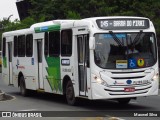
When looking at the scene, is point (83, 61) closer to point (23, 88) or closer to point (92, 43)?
point (92, 43)

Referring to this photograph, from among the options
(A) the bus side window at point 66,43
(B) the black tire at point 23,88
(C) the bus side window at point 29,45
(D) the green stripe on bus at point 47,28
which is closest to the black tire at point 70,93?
(A) the bus side window at point 66,43

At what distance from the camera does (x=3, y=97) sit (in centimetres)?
2164

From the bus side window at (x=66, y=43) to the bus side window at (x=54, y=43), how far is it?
1.43 ft

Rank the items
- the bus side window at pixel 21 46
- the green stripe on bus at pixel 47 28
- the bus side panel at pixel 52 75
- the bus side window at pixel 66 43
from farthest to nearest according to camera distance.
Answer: the bus side window at pixel 21 46 → the green stripe on bus at pixel 47 28 → the bus side panel at pixel 52 75 → the bus side window at pixel 66 43

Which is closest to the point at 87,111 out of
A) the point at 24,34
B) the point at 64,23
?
the point at 64,23

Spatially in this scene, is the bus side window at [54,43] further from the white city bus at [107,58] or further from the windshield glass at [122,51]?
the windshield glass at [122,51]

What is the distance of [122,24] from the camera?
17188mm

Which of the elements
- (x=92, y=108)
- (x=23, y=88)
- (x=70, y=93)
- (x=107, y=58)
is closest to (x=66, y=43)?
(x=70, y=93)

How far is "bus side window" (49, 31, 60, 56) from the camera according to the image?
19706mm

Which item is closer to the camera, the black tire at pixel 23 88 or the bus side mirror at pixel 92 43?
the bus side mirror at pixel 92 43

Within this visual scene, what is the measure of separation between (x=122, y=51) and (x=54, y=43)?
3.92 metres

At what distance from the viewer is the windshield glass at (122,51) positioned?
55.0ft

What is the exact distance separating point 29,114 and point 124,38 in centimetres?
392

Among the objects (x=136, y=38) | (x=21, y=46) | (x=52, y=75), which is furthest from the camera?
(x=21, y=46)
